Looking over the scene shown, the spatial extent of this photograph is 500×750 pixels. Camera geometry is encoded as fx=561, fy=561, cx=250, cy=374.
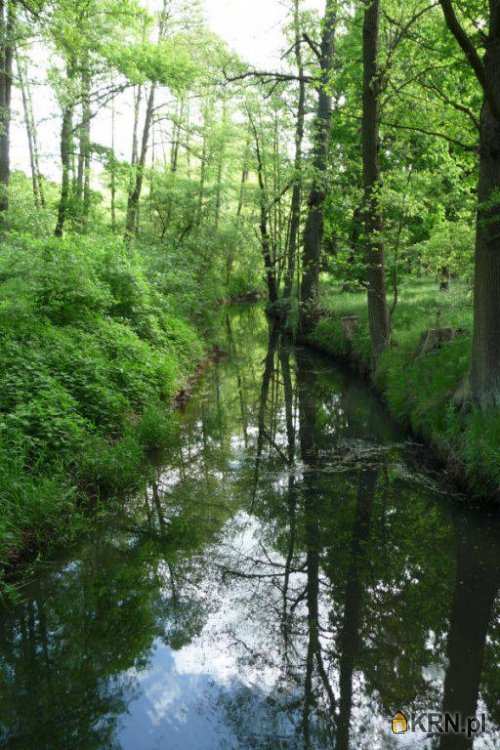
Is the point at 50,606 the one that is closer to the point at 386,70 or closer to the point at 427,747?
the point at 427,747

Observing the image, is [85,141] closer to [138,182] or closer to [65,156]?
[65,156]

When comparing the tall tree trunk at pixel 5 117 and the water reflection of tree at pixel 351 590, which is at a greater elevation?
the tall tree trunk at pixel 5 117

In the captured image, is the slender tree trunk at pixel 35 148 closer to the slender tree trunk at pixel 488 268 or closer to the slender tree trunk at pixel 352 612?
the slender tree trunk at pixel 488 268

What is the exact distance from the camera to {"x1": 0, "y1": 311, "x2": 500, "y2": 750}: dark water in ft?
11.8

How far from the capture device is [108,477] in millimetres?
6727

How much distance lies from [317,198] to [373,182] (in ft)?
20.6

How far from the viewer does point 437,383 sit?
849 centimetres

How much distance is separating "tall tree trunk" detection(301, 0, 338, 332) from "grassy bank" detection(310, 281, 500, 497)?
2.86 meters

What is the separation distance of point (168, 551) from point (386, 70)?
8730mm

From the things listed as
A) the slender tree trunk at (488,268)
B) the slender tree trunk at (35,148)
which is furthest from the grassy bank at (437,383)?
the slender tree trunk at (35,148)

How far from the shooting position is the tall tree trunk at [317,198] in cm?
1595

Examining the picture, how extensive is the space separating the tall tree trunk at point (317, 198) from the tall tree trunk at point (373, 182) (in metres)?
4.44

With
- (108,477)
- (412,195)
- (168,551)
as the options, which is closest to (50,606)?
(168,551)

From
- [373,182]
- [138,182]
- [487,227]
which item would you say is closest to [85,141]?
[138,182]
